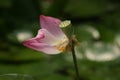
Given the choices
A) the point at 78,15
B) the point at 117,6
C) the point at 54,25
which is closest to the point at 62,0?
the point at 78,15

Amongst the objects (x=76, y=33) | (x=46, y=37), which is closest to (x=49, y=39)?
(x=46, y=37)

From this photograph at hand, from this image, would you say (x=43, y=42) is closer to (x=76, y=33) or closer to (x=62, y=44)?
(x=62, y=44)

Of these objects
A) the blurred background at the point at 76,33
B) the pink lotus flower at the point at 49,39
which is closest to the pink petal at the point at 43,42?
the pink lotus flower at the point at 49,39

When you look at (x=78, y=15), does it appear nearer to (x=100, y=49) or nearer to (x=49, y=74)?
(x=100, y=49)

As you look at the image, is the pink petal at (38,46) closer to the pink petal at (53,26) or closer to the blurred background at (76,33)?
the pink petal at (53,26)

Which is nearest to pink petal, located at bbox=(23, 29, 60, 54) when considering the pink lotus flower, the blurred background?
the pink lotus flower

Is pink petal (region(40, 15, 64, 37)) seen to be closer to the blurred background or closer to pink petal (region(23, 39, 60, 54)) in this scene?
pink petal (region(23, 39, 60, 54))
